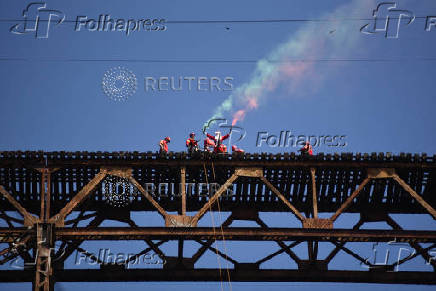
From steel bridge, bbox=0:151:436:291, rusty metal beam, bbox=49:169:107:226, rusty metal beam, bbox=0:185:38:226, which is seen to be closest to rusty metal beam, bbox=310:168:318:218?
steel bridge, bbox=0:151:436:291

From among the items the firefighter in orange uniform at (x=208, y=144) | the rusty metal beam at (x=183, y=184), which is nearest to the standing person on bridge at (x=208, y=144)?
the firefighter in orange uniform at (x=208, y=144)

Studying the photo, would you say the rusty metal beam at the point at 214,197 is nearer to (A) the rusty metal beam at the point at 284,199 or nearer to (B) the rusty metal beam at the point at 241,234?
(B) the rusty metal beam at the point at 241,234

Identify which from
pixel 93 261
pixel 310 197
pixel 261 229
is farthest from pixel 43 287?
Answer: pixel 310 197

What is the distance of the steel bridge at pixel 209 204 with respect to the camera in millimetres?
17984

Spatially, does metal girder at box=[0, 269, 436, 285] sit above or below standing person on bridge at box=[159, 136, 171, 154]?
below

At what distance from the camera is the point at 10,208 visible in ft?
67.8

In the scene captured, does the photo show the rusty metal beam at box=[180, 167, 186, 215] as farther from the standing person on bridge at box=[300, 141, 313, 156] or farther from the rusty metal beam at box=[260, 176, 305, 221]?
the standing person on bridge at box=[300, 141, 313, 156]

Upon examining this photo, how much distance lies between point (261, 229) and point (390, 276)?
3.98 meters

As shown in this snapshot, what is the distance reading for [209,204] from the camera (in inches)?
731

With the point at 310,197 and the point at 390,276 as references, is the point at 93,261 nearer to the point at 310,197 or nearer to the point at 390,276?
the point at 310,197

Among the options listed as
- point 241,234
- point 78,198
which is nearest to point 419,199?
point 241,234

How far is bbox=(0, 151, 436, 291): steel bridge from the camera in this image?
18.0 m

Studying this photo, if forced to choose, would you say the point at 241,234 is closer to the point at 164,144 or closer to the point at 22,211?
the point at 164,144

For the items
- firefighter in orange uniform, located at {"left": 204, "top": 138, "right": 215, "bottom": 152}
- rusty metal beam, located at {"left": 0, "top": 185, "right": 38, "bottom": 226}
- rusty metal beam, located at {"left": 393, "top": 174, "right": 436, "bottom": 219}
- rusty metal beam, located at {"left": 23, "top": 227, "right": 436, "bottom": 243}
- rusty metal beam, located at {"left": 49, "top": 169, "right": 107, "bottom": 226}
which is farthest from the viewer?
firefighter in orange uniform, located at {"left": 204, "top": 138, "right": 215, "bottom": 152}
